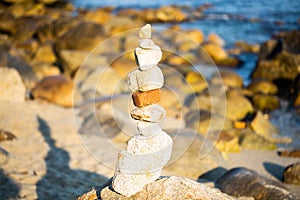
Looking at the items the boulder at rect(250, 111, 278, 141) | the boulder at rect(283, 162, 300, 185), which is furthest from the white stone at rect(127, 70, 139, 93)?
the boulder at rect(250, 111, 278, 141)

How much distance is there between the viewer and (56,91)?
12.3m

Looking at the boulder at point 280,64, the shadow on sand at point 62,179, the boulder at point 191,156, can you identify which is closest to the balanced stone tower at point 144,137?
the shadow on sand at point 62,179

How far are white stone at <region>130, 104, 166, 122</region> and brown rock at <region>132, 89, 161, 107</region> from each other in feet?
0.15

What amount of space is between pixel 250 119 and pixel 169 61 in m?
8.17

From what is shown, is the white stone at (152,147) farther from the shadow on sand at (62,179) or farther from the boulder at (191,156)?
the boulder at (191,156)

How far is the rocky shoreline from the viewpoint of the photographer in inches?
295

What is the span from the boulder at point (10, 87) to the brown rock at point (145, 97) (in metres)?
8.43

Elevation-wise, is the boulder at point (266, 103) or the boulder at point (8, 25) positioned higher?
the boulder at point (8, 25)

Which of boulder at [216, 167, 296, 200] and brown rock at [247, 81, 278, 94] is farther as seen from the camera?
brown rock at [247, 81, 278, 94]

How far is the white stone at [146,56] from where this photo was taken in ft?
12.4

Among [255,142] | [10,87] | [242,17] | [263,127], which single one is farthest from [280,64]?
[242,17]

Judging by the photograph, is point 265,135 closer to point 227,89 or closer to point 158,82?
point 227,89

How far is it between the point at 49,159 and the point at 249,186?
3.97 m

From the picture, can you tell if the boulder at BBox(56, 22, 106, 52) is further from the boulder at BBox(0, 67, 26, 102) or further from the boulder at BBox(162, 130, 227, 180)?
the boulder at BBox(162, 130, 227, 180)
